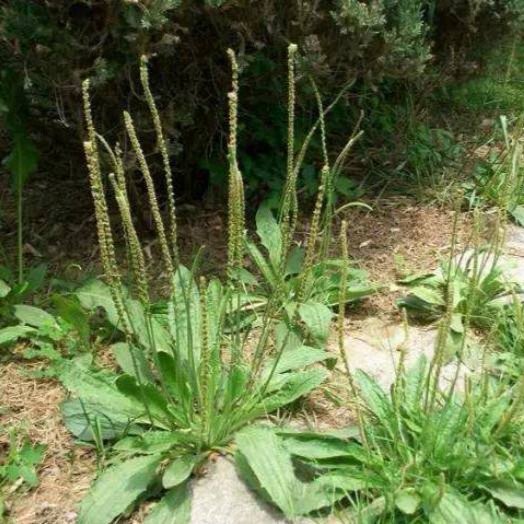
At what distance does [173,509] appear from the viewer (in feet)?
6.54

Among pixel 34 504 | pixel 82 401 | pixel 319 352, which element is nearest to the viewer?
pixel 34 504

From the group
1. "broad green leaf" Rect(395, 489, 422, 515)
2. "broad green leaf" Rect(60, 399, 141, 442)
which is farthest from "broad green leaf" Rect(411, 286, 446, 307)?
"broad green leaf" Rect(60, 399, 141, 442)

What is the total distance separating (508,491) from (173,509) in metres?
0.91

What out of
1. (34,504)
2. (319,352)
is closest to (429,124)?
(319,352)

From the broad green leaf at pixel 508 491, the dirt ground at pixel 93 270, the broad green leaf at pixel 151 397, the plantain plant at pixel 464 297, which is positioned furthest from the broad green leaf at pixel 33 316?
the broad green leaf at pixel 508 491

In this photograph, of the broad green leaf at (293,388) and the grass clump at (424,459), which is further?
the broad green leaf at (293,388)

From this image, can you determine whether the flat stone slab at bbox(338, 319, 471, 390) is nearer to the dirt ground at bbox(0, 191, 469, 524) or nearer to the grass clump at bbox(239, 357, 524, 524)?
the dirt ground at bbox(0, 191, 469, 524)

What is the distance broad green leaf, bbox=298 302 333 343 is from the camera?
256 cm

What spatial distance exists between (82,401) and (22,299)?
74 cm

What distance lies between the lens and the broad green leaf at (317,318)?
101 inches

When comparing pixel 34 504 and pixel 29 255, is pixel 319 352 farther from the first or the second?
pixel 29 255

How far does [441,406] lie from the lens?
2.24m

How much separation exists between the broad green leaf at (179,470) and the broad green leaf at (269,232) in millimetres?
1075

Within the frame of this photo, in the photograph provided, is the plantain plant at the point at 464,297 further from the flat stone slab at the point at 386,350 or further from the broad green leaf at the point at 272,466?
the broad green leaf at the point at 272,466
